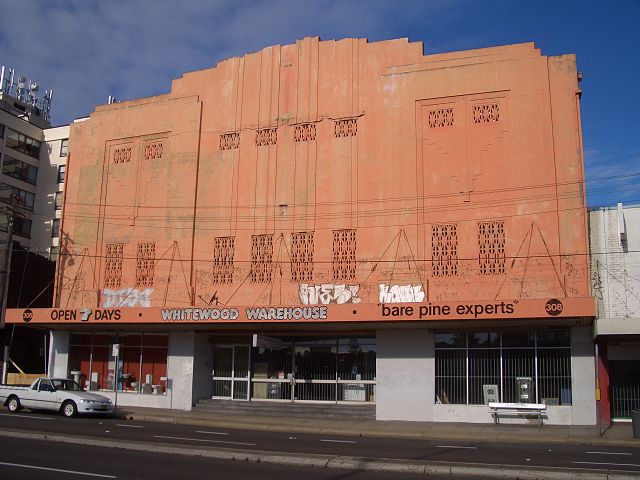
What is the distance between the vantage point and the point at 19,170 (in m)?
53.5

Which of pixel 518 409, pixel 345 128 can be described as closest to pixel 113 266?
pixel 345 128

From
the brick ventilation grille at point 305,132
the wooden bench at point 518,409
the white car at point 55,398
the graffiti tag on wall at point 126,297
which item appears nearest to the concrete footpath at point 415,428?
the wooden bench at point 518,409

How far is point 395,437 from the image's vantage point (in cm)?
2123

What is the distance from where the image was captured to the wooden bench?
77.3 feet

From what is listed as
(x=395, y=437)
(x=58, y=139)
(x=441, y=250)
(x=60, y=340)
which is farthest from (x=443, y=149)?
(x=58, y=139)

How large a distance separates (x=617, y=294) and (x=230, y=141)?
17.8m

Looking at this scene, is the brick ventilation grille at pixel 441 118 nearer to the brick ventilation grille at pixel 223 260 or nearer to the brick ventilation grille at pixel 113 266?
the brick ventilation grille at pixel 223 260

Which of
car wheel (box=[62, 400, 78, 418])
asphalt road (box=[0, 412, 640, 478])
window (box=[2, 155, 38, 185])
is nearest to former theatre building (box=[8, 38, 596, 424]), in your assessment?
car wheel (box=[62, 400, 78, 418])

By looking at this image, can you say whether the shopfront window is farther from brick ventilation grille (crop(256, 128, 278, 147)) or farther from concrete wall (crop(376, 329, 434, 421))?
concrete wall (crop(376, 329, 434, 421))

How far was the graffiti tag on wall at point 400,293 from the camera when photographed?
26172mm

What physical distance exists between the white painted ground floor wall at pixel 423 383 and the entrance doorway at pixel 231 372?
6.89 meters

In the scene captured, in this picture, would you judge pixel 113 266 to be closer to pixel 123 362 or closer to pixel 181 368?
pixel 123 362

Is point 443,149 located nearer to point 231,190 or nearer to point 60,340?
point 231,190

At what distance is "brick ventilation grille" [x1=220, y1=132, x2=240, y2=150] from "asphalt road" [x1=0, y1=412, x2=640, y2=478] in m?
13.9
